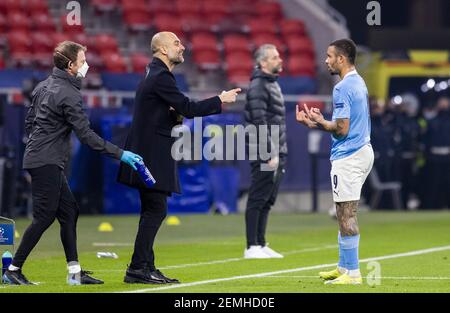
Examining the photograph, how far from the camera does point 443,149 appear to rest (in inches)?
1097

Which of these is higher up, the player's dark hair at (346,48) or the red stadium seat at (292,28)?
the red stadium seat at (292,28)

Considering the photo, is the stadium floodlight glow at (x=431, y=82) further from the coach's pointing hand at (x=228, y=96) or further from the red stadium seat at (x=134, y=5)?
the coach's pointing hand at (x=228, y=96)

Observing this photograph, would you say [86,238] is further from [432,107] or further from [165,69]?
[432,107]

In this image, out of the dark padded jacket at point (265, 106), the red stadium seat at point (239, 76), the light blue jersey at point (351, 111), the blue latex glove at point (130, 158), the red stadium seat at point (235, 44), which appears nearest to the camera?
the blue latex glove at point (130, 158)

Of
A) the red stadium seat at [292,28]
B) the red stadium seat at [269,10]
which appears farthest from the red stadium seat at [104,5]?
the red stadium seat at [292,28]

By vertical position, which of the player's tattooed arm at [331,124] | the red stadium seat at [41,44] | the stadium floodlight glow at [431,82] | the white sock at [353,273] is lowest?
the white sock at [353,273]

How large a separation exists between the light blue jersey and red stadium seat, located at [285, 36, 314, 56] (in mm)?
19763

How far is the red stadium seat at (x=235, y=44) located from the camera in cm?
3138

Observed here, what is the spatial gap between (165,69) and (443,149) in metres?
16.7

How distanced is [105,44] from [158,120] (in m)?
17.8

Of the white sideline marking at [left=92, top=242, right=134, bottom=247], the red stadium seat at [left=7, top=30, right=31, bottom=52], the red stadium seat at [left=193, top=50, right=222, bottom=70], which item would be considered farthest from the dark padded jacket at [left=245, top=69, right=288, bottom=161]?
the red stadium seat at [left=193, top=50, right=222, bottom=70]

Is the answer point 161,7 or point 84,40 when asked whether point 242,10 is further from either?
point 84,40

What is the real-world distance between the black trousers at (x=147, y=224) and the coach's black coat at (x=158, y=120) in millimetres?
104

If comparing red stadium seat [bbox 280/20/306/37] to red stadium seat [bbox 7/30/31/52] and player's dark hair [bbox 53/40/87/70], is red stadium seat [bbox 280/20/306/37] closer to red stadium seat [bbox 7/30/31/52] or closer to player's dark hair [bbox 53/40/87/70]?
red stadium seat [bbox 7/30/31/52]
